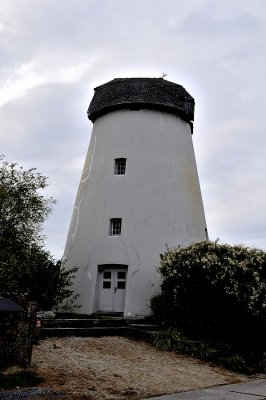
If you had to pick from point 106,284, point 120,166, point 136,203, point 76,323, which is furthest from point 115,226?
point 76,323

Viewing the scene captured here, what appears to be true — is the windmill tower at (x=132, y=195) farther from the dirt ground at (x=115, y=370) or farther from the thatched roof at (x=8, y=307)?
the thatched roof at (x=8, y=307)

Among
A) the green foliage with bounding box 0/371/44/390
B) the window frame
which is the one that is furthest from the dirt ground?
the window frame

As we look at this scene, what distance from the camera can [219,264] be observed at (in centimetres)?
1473

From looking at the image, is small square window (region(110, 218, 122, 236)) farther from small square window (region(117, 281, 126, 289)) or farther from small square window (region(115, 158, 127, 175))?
small square window (region(115, 158, 127, 175))

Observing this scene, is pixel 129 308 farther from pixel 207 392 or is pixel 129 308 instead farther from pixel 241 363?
pixel 207 392

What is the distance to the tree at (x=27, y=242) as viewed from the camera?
1608 centimetres

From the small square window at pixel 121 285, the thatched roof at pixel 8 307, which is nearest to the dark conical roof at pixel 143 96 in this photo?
the small square window at pixel 121 285

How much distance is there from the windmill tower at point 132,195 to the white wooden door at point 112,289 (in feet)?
0.15

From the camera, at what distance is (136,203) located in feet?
67.1

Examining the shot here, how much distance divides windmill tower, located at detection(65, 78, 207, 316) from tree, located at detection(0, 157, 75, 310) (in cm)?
245

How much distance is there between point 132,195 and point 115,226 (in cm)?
168

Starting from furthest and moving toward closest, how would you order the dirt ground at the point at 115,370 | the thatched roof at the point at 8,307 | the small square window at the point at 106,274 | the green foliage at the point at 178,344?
the small square window at the point at 106,274 < the green foliage at the point at 178,344 < the thatched roof at the point at 8,307 < the dirt ground at the point at 115,370

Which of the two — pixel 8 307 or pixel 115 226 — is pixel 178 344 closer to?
pixel 8 307

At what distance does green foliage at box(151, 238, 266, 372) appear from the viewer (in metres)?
14.5
